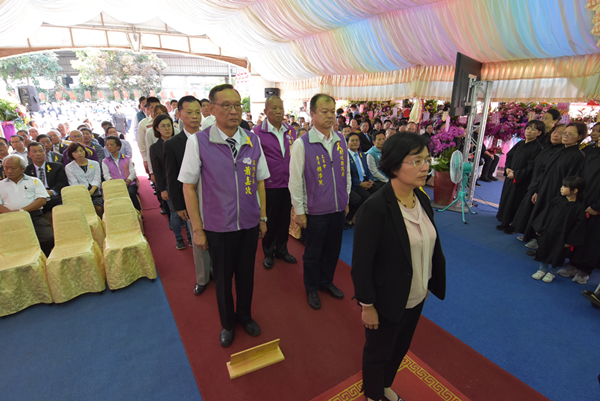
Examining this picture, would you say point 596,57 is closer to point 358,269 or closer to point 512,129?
point 512,129

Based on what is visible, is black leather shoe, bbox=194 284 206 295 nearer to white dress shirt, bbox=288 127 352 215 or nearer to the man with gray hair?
white dress shirt, bbox=288 127 352 215

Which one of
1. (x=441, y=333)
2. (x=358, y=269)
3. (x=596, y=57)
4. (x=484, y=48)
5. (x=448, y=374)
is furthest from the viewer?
(x=484, y=48)

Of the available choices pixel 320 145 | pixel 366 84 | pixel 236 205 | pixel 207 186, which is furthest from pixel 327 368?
pixel 366 84

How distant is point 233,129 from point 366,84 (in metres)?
7.22

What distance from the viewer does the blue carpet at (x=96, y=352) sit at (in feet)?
6.20

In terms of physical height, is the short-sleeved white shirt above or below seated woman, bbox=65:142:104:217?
above

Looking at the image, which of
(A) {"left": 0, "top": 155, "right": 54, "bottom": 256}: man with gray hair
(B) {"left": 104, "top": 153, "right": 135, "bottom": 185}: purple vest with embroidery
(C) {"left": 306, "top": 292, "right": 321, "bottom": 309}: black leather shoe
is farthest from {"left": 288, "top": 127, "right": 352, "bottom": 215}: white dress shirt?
(B) {"left": 104, "top": 153, "right": 135, "bottom": 185}: purple vest with embroidery

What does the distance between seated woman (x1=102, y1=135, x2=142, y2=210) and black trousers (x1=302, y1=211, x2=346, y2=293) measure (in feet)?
10.6

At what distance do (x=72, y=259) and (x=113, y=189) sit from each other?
1317 millimetres

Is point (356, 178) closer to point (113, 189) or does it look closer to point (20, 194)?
point (113, 189)

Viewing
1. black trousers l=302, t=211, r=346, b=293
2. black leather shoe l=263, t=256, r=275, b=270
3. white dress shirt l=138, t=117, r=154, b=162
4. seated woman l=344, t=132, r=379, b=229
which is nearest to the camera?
black trousers l=302, t=211, r=346, b=293

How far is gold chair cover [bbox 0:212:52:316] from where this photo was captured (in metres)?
2.54

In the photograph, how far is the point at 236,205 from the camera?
1834 millimetres

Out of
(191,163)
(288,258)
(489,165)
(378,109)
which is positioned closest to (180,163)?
(191,163)
